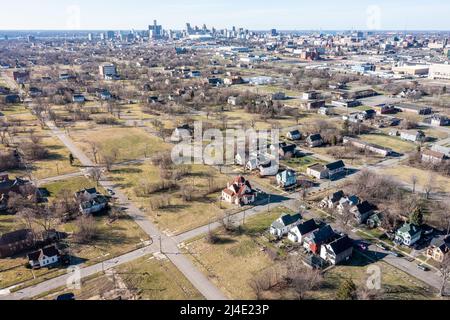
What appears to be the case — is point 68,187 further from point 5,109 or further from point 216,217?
point 5,109

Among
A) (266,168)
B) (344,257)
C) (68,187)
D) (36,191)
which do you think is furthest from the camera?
(266,168)

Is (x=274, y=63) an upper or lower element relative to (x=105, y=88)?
upper

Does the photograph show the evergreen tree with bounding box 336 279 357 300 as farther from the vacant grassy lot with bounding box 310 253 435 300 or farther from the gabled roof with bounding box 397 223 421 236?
the gabled roof with bounding box 397 223 421 236

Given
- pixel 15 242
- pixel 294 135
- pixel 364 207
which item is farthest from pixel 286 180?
pixel 15 242

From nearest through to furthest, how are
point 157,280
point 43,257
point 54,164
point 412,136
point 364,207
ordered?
point 157,280, point 43,257, point 364,207, point 54,164, point 412,136

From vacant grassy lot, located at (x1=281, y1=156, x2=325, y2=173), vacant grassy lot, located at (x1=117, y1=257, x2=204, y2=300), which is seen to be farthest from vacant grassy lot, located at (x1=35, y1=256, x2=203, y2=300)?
vacant grassy lot, located at (x1=281, y1=156, x2=325, y2=173)

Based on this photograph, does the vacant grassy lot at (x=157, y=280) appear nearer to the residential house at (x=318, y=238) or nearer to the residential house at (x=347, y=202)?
Result: the residential house at (x=318, y=238)

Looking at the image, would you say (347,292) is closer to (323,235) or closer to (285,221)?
(323,235)
